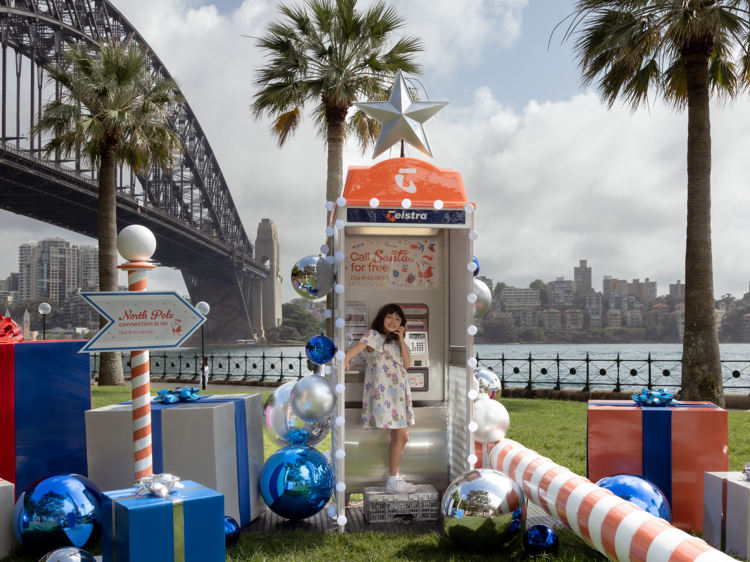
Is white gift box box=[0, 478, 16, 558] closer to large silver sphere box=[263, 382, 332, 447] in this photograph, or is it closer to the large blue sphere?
large silver sphere box=[263, 382, 332, 447]

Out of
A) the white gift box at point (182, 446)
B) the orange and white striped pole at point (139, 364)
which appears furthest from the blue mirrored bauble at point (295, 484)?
the orange and white striped pole at point (139, 364)

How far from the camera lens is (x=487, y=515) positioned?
11.6 feet

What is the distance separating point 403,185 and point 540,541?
2.59 metres

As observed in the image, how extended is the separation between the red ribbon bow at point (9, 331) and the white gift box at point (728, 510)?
16.1 ft

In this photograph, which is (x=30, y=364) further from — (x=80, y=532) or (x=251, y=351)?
(x=251, y=351)

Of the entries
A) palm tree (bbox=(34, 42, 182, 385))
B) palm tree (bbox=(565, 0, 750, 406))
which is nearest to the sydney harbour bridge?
palm tree (bbox=(34, 42, 182, 385))

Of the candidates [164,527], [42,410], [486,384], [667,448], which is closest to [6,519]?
[42,410]

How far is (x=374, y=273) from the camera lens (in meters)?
5.12

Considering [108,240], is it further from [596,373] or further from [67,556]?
[596,373]

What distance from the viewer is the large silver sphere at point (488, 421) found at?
4.73m

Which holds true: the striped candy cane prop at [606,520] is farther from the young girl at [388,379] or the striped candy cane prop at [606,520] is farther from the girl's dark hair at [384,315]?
the girl's dark hair at [384,315]

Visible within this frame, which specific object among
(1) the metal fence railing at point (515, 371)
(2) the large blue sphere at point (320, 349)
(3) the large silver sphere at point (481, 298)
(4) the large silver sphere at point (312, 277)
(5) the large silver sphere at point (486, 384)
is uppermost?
(4) the large silver sphere at point (312, 277)

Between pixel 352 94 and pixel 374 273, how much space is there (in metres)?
7.50

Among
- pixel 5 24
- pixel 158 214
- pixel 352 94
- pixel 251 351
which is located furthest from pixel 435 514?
pixel 251 351
